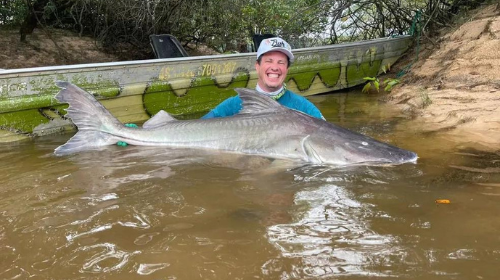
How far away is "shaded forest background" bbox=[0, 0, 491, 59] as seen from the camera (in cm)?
1040

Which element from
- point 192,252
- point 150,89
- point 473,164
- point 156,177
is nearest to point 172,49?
point 150,89

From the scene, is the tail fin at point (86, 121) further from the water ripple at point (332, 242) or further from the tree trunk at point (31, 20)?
the tree trunk at point (31, 20)

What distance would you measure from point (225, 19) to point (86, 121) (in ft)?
24.1

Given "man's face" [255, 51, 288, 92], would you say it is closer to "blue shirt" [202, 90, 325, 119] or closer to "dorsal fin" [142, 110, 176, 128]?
"blue shirt" [202, 90, 325, 119]

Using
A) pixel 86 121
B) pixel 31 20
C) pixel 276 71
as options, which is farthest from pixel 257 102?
pixel 31 20

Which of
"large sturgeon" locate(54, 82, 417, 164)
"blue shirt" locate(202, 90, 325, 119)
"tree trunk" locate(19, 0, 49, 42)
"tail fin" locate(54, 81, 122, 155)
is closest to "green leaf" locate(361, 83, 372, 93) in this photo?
"blue shirt" locate(202, 90, 325, 119)

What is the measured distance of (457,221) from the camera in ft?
8.25

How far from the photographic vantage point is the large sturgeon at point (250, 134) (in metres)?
3.88

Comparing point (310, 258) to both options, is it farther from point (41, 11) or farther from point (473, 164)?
point (41, 11)

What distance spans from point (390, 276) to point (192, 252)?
950 mm

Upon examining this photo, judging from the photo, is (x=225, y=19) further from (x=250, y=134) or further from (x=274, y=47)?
(x=250, y=134)

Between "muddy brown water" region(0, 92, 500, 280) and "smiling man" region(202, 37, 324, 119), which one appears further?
"smiling man" region(202, 37, 324, 119)

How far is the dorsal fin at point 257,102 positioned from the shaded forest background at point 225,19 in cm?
599

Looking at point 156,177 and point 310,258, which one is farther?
point 156,177
